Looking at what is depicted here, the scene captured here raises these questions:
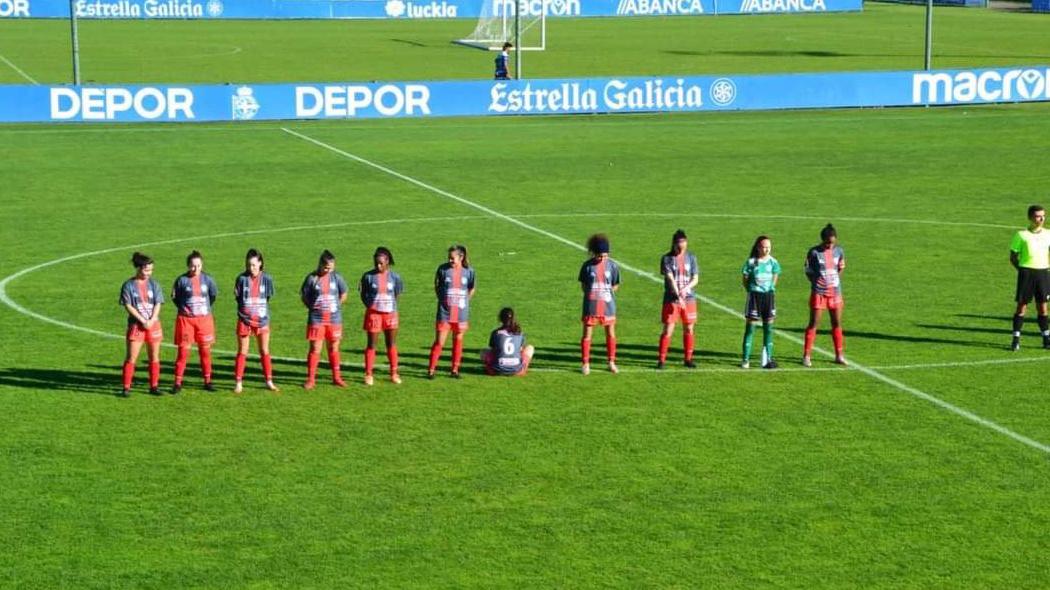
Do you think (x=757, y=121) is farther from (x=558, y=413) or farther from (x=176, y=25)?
(x=176, y=25)

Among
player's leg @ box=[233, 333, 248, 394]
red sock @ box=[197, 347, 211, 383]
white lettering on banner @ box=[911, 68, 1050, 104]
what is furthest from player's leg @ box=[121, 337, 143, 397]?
white lettering on banner @ box=[911, 68, 1050, 104]

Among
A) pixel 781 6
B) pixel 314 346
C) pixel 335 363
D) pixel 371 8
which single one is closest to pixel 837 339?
pixel 335 363

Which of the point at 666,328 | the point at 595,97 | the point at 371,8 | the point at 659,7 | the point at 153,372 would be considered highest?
the point at 659,7

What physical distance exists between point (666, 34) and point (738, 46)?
1042 centimetres

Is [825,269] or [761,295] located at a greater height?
[825,269]

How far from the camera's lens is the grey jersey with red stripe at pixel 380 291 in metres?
21.9

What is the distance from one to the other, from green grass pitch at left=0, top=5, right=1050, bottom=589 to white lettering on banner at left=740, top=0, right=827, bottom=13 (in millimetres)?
75826

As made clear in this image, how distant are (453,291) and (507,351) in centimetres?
110

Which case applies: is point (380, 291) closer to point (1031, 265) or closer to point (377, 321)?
point (377, 321)

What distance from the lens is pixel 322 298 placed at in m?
21.6

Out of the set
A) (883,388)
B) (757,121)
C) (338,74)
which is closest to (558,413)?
(883,388)

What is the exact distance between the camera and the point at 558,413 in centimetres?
2058

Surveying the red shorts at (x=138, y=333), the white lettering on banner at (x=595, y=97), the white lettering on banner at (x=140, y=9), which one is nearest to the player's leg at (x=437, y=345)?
the red shorts at (x=138, y=333)

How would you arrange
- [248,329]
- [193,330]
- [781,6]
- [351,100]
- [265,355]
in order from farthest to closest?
[781,6], [351,100], [265,355], [248,329], [193,330]
